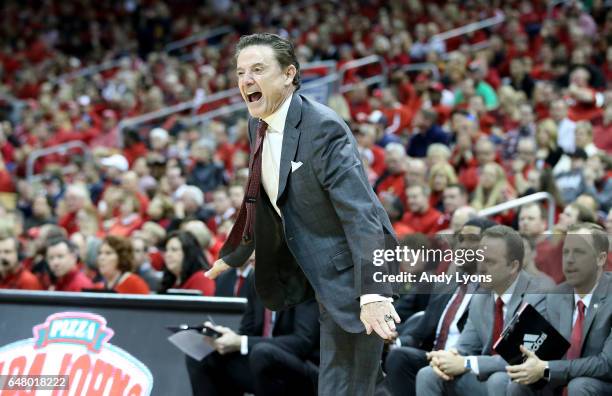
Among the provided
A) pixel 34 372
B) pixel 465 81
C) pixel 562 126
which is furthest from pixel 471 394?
pixel 465 81

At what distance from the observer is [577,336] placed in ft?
15.5

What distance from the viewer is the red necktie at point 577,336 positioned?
15.4ft

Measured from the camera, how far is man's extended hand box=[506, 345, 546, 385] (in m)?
4.54

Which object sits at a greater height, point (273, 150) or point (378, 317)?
point (273, 150)

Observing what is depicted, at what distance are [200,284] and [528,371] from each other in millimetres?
2817

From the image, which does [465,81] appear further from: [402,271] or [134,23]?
[134,23]

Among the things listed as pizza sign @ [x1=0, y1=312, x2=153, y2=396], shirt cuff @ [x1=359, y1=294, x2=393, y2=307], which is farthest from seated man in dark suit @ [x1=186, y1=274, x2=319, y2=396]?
shirt cuff @ [x1=359, y1=294, x2=393, y2=307]

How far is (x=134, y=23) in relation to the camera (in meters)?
20.7

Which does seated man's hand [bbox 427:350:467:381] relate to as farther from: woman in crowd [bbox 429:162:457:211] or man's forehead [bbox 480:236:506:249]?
woman in crowd [bbox 429:162:457:211]

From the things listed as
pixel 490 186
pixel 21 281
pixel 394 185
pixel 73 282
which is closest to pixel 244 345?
pixel 73 282

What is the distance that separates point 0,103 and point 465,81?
8482 mm

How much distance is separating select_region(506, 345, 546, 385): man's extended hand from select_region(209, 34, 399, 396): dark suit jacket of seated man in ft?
3.37

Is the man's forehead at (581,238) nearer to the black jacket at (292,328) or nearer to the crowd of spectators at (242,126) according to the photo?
the crowd of spectators at (242,126)

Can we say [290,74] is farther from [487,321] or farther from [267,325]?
[267,325]
